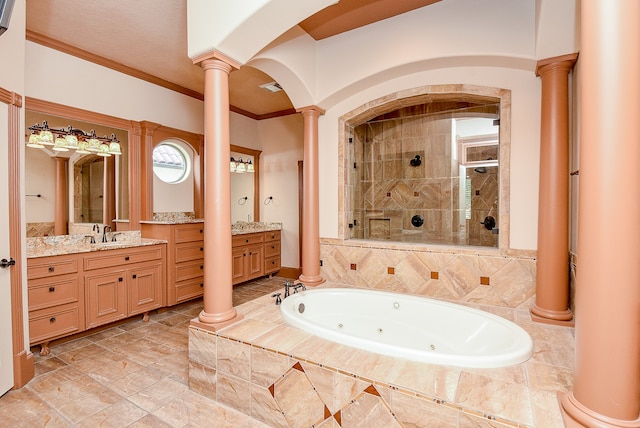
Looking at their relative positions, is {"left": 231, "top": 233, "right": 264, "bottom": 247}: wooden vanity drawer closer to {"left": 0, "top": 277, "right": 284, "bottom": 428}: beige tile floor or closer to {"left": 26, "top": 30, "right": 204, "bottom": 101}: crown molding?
{"left": 0, "top": 277, "right": 284, "bottom": 428}: beige tile floor

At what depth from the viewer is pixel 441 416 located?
1309mm

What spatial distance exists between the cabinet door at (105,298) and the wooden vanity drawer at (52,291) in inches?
4.4

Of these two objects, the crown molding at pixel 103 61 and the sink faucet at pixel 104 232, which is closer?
the crown molding at pixel 103 61

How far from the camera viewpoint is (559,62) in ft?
7.05

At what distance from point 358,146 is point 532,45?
179 cm

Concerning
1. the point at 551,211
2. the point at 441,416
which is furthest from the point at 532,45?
the point at 441,416

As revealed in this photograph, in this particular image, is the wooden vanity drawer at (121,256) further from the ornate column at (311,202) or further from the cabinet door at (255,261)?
the ornate column at (311,202)

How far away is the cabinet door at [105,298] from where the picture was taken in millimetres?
2920

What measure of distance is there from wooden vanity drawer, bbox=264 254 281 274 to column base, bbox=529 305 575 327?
3.69 meters

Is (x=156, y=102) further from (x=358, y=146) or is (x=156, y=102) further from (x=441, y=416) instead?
(x=441, y=416)

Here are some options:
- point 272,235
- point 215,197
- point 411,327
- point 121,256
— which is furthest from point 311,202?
point 272,235

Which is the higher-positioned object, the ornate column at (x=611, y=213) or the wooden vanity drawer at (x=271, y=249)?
the ornate column at (x=611, y=213)

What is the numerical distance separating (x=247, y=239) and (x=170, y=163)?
150cm

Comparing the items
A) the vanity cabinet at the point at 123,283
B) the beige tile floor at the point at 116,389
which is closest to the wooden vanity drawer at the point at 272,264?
the vanity cabinet at the point at 123,283
